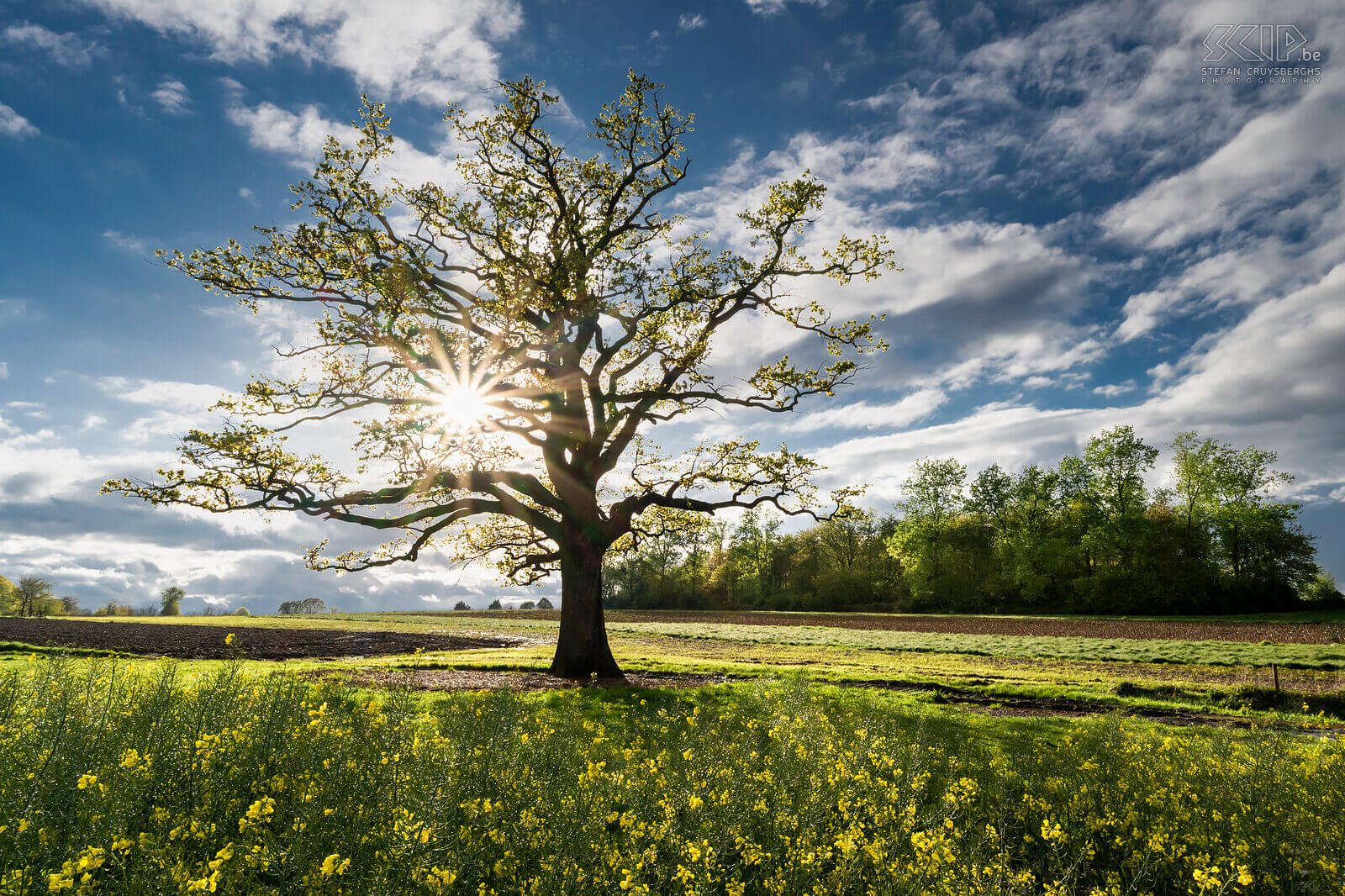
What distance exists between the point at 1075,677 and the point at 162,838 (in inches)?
1115

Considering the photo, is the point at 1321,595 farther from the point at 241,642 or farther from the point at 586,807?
the point at 241,642

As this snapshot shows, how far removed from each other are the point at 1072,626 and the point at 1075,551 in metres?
17.7

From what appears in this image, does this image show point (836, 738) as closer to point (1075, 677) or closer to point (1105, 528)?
point (1075, 677)

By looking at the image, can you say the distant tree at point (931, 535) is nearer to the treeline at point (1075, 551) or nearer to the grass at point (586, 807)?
the treeline at point (1075, 551)

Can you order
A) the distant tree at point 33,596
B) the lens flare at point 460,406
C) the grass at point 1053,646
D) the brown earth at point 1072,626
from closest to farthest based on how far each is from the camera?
the lens flare at point 460,406
the grass at point 1053,646
the brown earth at point 1072,626
the distant tree at point 33,596

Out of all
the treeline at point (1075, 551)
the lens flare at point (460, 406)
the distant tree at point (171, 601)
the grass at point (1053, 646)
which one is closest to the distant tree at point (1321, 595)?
the treeline at point (1075, 551)

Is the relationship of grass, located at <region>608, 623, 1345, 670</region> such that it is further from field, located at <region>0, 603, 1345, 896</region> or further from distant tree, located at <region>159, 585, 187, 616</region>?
distant tree, located at <region>159, 585, 187, 616</region>

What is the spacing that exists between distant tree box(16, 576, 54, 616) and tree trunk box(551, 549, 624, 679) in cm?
10194

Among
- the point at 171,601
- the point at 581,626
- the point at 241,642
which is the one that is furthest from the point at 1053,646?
the point at 171,601

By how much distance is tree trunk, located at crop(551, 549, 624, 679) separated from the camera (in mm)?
19594

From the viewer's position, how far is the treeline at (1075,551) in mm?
58781

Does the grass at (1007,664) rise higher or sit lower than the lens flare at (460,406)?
lower

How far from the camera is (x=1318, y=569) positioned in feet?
194

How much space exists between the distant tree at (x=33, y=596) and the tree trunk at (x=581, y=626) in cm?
10194
